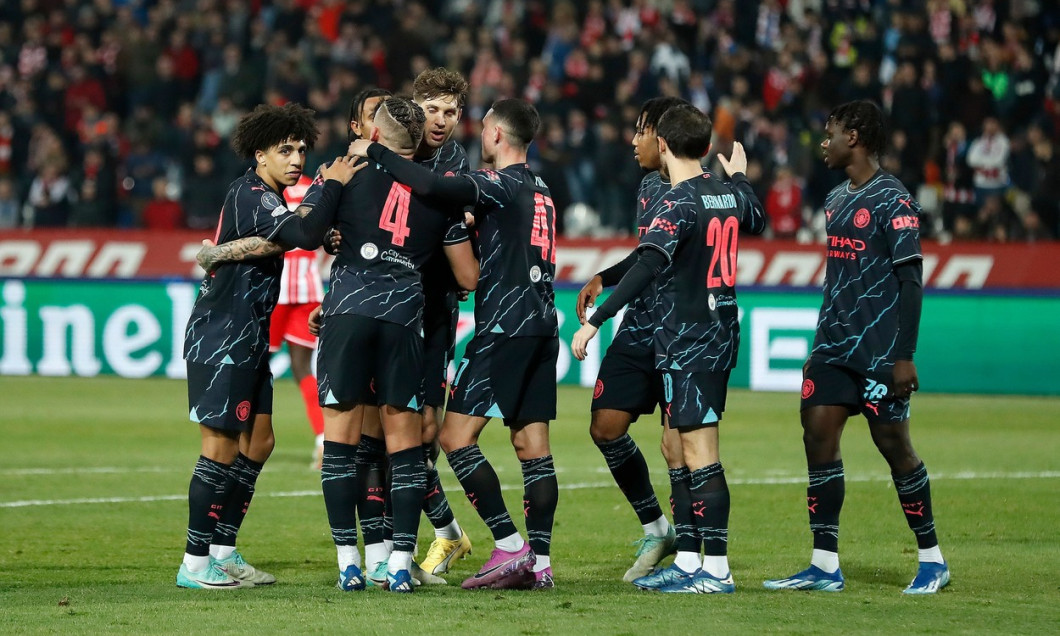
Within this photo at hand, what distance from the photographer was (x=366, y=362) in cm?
669

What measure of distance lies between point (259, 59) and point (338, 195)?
57.7 feet

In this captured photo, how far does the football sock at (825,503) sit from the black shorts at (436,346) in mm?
1788

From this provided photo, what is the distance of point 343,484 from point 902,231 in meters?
2.67

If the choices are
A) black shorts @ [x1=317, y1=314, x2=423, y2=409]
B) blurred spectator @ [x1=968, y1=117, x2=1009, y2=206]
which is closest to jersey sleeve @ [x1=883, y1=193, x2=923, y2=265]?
black shorts @ [x1=317, y1=314, x2=423, y2=409]

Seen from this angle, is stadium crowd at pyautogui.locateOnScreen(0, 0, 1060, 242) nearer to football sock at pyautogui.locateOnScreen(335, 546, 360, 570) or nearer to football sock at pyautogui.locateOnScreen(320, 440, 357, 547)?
football sock at pyautogui.locateOnScreen(320, 440, 357, 547)

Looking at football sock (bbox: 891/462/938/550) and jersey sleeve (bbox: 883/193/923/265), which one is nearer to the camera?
jersey sleeve (bbox: 883/193/923/265)

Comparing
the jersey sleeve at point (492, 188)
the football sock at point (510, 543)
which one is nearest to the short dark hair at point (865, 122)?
the jersey sleeve at point (492, 188)

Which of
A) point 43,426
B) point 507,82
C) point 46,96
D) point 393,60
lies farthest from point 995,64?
point 46,96

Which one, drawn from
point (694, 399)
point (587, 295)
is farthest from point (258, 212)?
point (694, 399)

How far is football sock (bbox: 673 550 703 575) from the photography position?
683 centimetres

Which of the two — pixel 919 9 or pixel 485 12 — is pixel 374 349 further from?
pixel 485 12

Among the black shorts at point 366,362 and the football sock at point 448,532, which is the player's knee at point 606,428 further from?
the black shorts at point 366,362

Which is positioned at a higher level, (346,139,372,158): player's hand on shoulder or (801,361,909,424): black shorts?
(346,139,372,158): player's hand on shoulder

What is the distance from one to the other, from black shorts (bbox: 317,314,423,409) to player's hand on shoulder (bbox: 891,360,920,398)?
2.05 m
